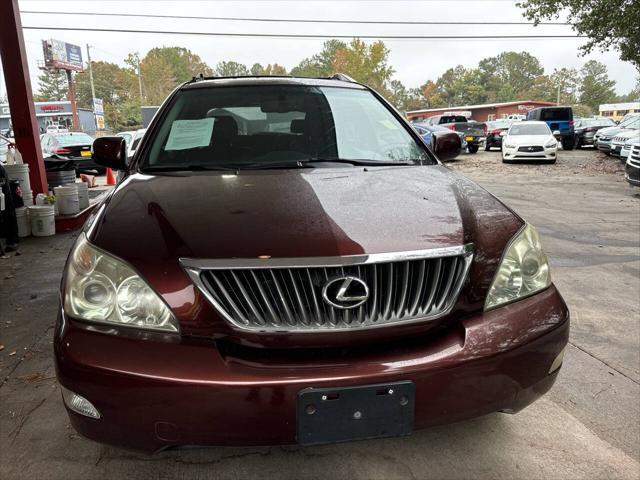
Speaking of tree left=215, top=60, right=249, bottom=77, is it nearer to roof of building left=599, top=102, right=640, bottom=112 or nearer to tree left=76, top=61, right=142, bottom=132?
tree left=76, top=61, right=142, bottom=132

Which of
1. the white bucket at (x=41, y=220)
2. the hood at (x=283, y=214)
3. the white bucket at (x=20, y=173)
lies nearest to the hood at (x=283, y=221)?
the hood at (x=283, y=214)

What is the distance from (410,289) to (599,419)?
141cm

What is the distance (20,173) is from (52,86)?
9503 cm

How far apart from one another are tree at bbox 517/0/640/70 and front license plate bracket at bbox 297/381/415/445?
52.6 feet

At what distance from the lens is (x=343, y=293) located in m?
1.46

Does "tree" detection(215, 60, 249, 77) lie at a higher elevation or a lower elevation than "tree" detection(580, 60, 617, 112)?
higher

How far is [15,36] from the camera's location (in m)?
6.96

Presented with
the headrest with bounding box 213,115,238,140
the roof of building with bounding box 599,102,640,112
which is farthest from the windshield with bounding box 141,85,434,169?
the roof of building with bounding box 599,102,640,112

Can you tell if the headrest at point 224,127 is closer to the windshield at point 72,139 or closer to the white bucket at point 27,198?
the white bucket at point 27,198

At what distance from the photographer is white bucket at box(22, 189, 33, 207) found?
22.4 feet

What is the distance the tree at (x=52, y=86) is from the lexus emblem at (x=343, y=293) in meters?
100

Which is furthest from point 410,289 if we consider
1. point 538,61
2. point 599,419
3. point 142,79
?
point 538,61

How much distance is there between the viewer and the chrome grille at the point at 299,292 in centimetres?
146

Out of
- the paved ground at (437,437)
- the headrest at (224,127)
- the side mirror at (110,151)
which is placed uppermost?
the headrest at (224,127)
